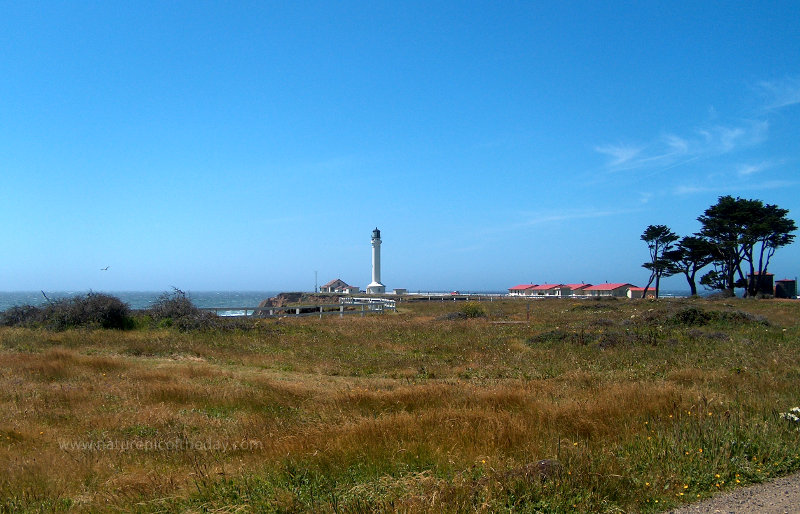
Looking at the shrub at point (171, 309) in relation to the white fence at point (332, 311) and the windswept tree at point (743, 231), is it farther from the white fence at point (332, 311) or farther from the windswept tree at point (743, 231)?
the windswept tree at point (743, 231)

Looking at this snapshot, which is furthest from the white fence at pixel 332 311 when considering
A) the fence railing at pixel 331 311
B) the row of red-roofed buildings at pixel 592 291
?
the row of red-roofed buildings at pixel 592 291

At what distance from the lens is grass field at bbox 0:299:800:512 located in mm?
5027

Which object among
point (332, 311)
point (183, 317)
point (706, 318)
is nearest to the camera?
point (706, 318)

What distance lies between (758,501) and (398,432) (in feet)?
12.3

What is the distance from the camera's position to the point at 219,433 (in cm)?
774

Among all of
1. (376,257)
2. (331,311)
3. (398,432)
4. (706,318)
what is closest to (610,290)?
(376,257)

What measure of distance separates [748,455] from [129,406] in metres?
9.16

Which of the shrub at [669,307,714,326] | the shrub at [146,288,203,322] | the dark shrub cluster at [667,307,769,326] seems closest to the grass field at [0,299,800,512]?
the shrub at [669,307,714,326]

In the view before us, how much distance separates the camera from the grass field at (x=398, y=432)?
503 centimetres

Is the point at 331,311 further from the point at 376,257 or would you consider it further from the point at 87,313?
the point at 376,257

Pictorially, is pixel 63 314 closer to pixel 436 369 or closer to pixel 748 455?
pixel 436 369

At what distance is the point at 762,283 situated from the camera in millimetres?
59781

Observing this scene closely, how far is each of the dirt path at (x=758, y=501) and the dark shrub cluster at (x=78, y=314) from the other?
78.2 ft

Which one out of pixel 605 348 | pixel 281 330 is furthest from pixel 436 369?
pixel 281 330
